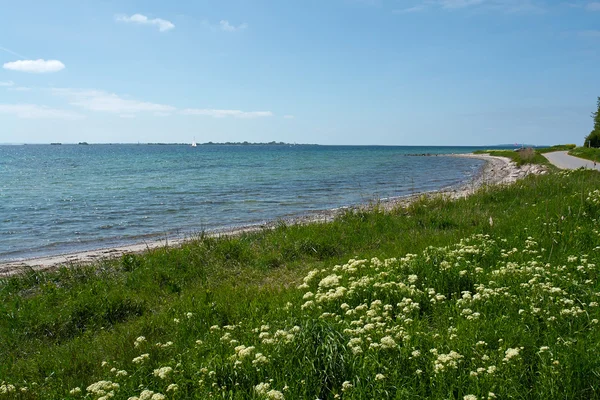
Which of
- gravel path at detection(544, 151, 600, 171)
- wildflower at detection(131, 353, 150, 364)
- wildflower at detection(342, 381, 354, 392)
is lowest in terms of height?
wildflower at detection(131, 353, 150, 364)

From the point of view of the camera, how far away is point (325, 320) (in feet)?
19.9

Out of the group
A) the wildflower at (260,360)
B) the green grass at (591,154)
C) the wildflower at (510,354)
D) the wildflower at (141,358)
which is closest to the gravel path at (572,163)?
the green grass at (591,154)

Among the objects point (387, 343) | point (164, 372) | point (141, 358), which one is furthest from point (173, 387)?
point (387, 343)

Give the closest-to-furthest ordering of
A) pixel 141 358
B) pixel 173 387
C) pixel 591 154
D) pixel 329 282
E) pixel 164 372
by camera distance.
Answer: pixel 173 387 → pixel 164 372 → pixel 141 358 → pixel 329 282 → pixel 591 154

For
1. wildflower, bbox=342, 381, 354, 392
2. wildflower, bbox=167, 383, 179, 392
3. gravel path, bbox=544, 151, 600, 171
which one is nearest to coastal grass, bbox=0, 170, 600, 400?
wildflower, bbox=342, 381, 354, 392

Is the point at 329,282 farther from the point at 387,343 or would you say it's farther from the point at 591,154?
the point at 591,154

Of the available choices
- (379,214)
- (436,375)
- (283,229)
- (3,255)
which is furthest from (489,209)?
(3,255)

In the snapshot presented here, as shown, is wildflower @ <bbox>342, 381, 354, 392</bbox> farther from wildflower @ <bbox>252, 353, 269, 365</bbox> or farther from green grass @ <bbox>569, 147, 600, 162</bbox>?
green grass @ <bbox>569, 147, 600, 162</bbox>

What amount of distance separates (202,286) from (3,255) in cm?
1240

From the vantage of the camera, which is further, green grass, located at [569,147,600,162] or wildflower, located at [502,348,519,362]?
green grass, located at [569,147,600,162]

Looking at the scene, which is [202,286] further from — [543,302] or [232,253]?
[543,302]

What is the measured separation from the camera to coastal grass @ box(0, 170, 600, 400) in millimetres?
4621

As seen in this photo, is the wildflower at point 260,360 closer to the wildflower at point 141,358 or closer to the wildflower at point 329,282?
the wildflower at point 141,358

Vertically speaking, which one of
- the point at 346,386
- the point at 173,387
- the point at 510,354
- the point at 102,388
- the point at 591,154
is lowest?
the point at 102,388
